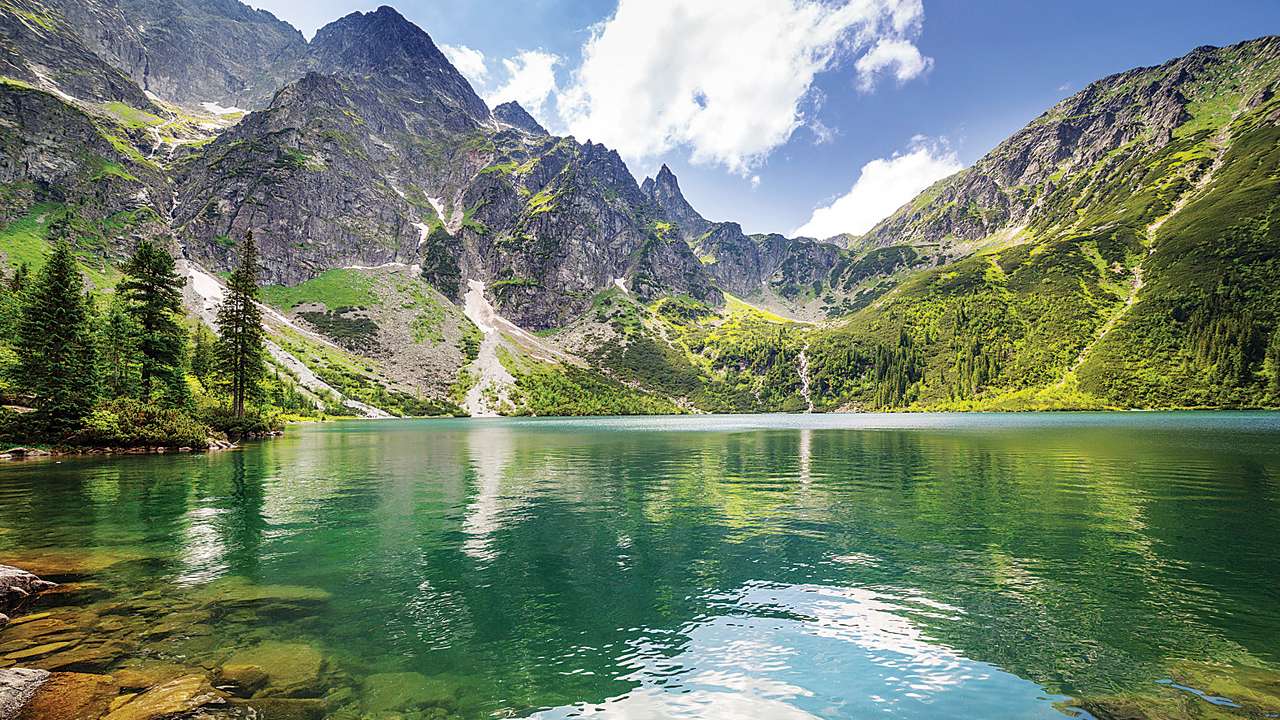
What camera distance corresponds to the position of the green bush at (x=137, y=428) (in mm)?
55875

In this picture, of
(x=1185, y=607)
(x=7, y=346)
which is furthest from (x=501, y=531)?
(x=7, y=346)

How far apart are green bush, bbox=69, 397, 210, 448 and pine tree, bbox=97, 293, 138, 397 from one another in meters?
11.4

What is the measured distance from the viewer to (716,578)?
1967 cm

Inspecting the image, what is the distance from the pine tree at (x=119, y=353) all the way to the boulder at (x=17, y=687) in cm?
7744

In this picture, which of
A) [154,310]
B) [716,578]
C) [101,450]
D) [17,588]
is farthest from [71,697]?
[154,310]

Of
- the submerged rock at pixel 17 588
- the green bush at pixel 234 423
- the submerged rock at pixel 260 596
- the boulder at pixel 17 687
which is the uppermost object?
the green bush at pixel 234 423

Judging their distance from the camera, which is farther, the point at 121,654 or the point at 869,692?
the point at 121,654

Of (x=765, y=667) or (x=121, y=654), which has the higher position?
(x=121, y=654)

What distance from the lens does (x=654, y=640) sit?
1407 cm

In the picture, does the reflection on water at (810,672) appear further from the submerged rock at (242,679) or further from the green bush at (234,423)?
the green bush at (234,423)

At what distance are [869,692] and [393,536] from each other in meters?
22.3

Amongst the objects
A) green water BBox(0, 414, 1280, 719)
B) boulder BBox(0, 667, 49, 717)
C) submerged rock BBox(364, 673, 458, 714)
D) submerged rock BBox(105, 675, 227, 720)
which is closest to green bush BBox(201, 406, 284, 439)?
green water BBox(0, 414, 1280, 719)

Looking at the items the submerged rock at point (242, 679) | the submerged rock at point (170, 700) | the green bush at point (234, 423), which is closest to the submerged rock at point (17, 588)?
the submerged rock at point (242, 679)

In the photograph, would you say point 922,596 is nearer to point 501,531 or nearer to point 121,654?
point 501,531
